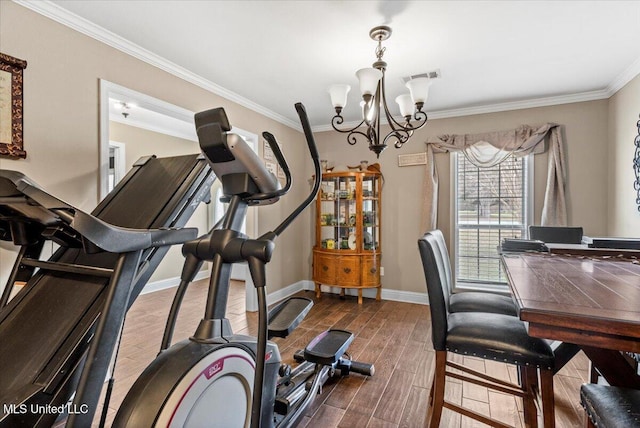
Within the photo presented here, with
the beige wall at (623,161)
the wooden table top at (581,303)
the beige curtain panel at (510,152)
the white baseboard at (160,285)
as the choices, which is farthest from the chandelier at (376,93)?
the white baseboard at (160,285)

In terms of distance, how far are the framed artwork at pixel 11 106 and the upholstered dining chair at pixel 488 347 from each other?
2.38 m

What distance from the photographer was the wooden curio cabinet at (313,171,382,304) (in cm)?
411

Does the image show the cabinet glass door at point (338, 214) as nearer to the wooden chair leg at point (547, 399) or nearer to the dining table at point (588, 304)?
the dining table at point (588, 304)

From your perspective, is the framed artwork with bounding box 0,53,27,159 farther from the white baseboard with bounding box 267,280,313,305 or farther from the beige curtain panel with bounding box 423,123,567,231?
the beige curtain panel with bounding box 423,123,567,231

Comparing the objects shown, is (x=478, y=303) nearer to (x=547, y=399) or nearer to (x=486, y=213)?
(x=547, y=399)

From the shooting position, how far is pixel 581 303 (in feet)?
3.33

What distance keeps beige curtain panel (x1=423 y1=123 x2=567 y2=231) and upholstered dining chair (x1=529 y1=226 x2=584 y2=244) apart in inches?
28.4

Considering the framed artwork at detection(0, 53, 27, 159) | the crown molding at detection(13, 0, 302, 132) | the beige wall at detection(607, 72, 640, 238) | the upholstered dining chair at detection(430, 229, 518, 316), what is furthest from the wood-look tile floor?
the crown molding at detection(13, 0, 302, 132)

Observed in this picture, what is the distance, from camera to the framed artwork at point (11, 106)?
1.72m

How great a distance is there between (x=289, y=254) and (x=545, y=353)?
132 inches

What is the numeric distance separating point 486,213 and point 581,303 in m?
3.09

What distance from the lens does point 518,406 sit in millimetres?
1904

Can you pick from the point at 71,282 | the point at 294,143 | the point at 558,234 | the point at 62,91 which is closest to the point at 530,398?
the point at 558,234
